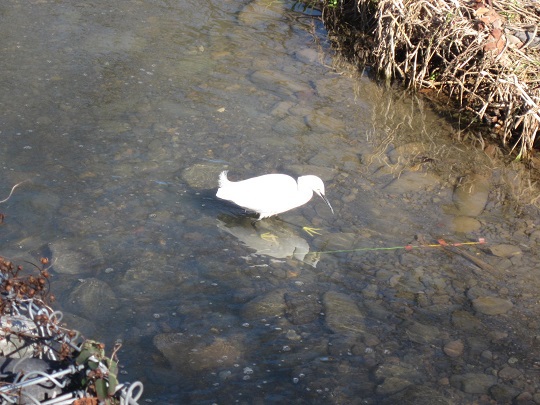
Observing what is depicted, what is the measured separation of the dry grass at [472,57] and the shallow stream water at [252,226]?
1.32 feet

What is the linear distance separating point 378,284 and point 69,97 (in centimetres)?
384

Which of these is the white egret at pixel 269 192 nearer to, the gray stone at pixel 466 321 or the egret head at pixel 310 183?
the egret head at pixel 310 183

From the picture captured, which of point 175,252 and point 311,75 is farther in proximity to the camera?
point 311,75

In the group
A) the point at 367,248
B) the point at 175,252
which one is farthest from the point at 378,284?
the point at 175,252

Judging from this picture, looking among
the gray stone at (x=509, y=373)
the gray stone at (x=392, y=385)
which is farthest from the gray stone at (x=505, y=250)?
the gray stone at (x=392, y=385)

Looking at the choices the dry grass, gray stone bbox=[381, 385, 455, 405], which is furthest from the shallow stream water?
the dry grass

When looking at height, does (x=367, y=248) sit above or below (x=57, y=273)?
above

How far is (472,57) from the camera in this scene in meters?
7.56

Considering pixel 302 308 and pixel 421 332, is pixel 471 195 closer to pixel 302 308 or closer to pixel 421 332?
pixel 421 332

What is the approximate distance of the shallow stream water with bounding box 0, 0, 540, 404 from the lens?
4305 millimetres

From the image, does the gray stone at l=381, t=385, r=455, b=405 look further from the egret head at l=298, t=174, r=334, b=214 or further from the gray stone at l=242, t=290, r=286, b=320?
the egret head at l=298, t=174, r=334, b=214

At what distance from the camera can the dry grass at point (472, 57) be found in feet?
23.6

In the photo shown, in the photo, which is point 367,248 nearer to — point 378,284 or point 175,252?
point 378,284

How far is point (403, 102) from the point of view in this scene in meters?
8.07
